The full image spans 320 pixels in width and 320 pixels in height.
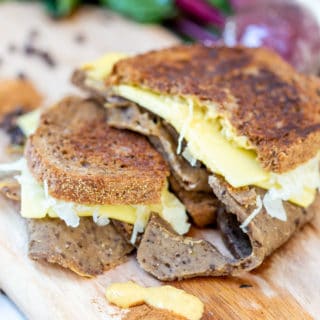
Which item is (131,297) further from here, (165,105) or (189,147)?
(165,105)

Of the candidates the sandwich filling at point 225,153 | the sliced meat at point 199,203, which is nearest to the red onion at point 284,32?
the sandwich filling at point 225,153

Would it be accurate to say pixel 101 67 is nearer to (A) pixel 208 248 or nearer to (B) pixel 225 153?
(B) pixel 225 153

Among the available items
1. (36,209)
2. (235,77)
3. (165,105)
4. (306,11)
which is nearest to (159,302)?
(36,209)

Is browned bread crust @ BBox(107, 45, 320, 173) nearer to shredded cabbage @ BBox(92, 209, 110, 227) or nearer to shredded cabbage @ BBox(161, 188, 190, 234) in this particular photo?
shredded cabbage @ BBox(161, 188, 190, 234)

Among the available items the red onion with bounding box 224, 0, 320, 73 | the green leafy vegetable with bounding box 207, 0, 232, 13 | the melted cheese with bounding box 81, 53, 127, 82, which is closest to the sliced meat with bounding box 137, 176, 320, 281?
the melted cheese with bounding box 81, 53, 127, 82

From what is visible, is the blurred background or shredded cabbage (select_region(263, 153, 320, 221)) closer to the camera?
shredded cabbage (select_region(263, 153, 320, 221))

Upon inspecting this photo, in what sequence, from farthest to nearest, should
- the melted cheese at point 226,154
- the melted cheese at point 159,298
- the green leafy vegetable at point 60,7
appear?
the green leafy vegetable at point 60,7 → the melted cheese at point 226,154 → the melted cheese at point 159,298

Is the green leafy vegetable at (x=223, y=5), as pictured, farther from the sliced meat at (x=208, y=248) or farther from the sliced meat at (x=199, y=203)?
the sliced meat at (x=208, y=248)
